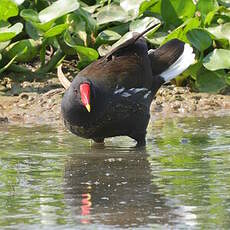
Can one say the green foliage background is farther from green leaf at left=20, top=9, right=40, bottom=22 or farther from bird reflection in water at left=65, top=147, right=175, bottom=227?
bird reflection in water at left=65, top=147, right=175, bottom=227

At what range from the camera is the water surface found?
505 centimetres

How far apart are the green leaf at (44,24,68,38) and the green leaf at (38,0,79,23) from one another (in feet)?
0.48

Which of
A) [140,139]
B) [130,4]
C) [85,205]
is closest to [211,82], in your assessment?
[130,4]

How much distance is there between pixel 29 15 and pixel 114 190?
3854 mm

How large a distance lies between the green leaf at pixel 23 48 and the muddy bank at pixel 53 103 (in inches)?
11.2

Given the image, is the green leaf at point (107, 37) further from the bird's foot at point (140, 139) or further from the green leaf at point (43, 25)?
the bird's foot at point (140, 139)

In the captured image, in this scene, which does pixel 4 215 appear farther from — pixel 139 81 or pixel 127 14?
pixel 127 14

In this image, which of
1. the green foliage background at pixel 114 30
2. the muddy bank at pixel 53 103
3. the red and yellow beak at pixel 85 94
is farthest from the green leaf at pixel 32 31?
the red and yellow beak at pixel 85 94

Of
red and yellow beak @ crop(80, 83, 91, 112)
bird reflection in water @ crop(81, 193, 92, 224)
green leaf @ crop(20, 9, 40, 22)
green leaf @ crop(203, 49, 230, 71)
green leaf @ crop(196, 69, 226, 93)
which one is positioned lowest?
green leaf @ crop(196, 69, 226, 93)

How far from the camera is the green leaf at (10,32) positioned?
9.02 metres

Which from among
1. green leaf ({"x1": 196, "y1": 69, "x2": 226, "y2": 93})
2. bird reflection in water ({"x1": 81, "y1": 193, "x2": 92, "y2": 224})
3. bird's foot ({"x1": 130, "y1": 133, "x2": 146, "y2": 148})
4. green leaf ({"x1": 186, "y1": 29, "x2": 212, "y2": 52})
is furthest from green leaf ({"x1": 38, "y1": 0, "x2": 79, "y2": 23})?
bird reflection in water ({"x1": 81, "y1": 193, "x2": 92, "y2": 224})

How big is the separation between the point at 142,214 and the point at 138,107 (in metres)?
2.45

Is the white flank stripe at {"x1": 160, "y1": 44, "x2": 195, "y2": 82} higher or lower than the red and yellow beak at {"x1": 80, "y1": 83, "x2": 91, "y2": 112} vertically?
lower

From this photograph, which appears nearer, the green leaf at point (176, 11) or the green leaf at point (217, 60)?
the green leaf at point (217, 60)
